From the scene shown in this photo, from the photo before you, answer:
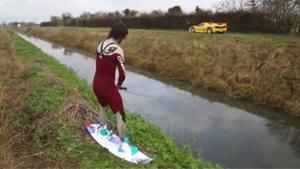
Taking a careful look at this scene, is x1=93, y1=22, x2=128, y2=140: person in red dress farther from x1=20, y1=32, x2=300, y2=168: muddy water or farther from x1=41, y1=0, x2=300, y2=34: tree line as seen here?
x1=41, y1=0, x2=300, y2=34: tree line

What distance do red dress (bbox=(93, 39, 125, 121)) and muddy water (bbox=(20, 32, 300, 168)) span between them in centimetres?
332

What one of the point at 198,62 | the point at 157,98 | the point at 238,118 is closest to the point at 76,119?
the point at 238,118

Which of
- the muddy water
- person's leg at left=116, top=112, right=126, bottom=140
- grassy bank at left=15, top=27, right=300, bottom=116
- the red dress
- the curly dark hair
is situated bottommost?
the muddy water

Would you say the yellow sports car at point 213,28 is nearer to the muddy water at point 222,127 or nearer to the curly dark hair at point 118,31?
the muddy water at point 222,127

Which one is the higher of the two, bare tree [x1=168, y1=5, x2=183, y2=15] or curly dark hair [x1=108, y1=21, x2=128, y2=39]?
curly dark hair [x1=108, y1=21, x2=128, y2=39]

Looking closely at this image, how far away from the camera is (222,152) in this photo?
9.75 meters

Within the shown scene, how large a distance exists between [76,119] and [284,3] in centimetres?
2118

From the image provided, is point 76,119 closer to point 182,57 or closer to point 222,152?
point 222,152

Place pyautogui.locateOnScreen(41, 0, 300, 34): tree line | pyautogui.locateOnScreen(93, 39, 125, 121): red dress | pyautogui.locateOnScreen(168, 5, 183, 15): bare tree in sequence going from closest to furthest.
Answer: pyautogui.locateOnScreen(93, 39, 125, 121): red dress, pyautogui.locateOnScreen(41, 0, 300, 34): tree line, pyautogui.locateOnScreen(168, 5, 183, 15): bare tree

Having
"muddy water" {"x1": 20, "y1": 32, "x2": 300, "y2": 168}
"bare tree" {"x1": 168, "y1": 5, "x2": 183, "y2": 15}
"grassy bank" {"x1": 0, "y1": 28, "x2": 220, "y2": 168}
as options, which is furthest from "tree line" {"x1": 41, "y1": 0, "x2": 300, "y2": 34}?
"grassy bank" {"x1": 0, "y1": 28, "x2": 220, "y2": 168}

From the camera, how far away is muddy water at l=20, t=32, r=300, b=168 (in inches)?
378

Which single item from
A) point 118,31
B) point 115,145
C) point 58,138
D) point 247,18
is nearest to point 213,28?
point 247,18

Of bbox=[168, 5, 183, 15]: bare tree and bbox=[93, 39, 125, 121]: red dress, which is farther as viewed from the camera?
bbox=[168, 5, 183, 15]: bare tree

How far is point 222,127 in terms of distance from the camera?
466 inches
